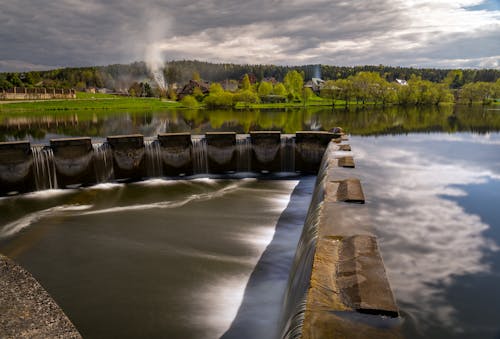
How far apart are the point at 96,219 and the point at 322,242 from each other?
10.4 m

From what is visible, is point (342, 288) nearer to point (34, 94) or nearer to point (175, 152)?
point (175, 152)

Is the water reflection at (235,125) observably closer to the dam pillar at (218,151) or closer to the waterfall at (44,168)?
the waterfall at (44,168)

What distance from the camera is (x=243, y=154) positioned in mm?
21500

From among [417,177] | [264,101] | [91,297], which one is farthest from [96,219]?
[264,101]

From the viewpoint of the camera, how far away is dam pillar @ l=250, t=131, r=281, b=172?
2139cm

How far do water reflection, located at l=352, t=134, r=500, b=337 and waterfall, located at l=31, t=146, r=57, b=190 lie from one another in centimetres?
1562

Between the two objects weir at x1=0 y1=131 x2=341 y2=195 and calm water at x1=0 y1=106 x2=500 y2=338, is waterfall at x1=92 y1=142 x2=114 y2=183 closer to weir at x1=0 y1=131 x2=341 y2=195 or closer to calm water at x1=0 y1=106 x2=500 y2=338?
weir at x1=0 y1=131 x2=341 y2=195

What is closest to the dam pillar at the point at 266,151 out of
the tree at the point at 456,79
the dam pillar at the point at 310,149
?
the dam pillar at the point at 310,149

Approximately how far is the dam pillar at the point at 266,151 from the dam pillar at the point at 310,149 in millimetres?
1226

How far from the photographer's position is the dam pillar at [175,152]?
804 inches

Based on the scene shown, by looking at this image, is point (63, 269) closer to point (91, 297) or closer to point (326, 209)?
point (91, 297)

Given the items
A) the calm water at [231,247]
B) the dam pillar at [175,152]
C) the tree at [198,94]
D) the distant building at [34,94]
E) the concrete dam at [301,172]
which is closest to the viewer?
the concrete dam at [301,172]

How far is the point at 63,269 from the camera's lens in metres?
9.88

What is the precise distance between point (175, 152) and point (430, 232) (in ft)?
48.4
